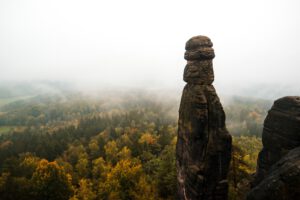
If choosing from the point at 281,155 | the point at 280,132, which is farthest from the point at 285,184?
the point at 280,132

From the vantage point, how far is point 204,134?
22.0 meters

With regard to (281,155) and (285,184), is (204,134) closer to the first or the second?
(281,155)

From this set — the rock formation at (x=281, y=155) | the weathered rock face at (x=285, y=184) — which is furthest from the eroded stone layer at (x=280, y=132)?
the weathered rock face at (x=285, y=184)

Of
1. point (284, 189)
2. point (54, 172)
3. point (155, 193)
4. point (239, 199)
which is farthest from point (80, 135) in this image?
point (284, 189)

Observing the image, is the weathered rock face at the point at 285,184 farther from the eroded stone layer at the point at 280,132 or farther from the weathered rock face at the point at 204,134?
the weathered rock face at the point at 204,134

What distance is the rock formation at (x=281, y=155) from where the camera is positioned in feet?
47.1

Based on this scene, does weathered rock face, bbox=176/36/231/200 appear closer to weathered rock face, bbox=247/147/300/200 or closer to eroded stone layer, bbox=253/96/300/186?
eroded stone layer, bbox=253/96/300/186

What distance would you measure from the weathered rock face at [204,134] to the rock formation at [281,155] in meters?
3.92

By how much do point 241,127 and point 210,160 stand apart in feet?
502

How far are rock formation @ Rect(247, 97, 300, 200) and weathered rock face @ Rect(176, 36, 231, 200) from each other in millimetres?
3922

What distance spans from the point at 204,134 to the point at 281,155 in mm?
7237

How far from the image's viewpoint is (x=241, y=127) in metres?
163

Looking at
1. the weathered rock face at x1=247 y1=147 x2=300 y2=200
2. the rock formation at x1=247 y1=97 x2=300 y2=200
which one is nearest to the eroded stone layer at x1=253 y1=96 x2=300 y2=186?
the rock formation at x1=247 y1=97 x2=300 y2=200

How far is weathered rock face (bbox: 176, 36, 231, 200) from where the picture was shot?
861 inches
